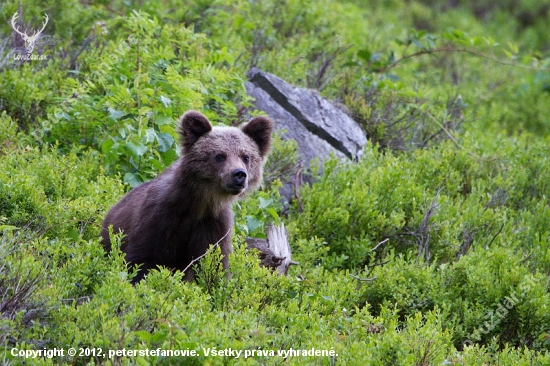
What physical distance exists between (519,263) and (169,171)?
3577 millimetres

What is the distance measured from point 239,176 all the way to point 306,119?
307cm

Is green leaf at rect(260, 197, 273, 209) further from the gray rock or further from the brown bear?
the gray rock

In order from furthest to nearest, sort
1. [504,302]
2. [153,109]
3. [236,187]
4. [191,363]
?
[153,109] → [504,302] → [236,187] → [191,363]

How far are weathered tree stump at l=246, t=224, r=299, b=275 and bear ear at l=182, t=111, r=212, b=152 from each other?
3.75ft

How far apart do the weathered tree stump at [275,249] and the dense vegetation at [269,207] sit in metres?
0.17

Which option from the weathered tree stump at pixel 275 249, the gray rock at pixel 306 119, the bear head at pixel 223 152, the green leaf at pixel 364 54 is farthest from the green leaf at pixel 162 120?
the green leaf at pixel 364 54

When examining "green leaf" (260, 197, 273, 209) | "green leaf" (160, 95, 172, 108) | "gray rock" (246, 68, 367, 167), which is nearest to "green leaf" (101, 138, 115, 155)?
"green leaf" (160, 95, 172, 108)

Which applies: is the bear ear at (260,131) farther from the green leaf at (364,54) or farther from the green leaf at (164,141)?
the green leaf at (364,54)

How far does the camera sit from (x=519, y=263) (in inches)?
287

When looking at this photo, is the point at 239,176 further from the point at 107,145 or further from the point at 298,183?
the point at 298,183

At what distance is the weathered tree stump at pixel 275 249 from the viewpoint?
6.56 metres

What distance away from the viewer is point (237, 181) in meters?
5.96

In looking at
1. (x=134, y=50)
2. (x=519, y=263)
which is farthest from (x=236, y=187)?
(x=519, y=263)

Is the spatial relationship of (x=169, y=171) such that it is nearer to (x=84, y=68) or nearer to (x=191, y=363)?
(x=191, y=363)
